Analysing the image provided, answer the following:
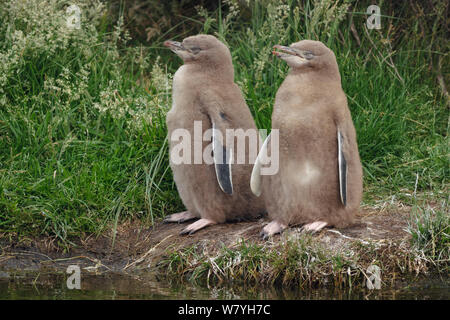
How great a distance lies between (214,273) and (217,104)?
1.12 metres

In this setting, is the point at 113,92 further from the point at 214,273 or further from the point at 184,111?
the point at 214,273

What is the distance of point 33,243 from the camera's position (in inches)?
223

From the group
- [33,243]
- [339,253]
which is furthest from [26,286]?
[339,253]

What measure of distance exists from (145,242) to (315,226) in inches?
47.6

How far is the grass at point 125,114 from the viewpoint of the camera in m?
5.88

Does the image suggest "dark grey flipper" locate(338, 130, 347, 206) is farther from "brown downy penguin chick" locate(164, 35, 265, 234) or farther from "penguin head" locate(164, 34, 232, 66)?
"penguin head" locate(164, 34, 232, 66)

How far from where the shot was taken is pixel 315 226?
5250 millimetres

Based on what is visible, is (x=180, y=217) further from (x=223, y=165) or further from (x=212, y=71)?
(x=212, y=71)

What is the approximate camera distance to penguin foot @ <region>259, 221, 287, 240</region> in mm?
5227

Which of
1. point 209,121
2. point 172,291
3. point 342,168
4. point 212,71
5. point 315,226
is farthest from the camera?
point 212,71

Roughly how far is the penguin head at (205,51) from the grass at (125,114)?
77 centimetres

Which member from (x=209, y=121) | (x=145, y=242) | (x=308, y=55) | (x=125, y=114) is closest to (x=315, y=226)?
(x=209, y=121)

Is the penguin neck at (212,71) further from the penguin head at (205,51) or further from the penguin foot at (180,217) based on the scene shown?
the penguin foot at (180,217)

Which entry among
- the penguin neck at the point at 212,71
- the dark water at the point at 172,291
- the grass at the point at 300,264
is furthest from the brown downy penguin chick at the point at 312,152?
the dark water at the point at 172,291
